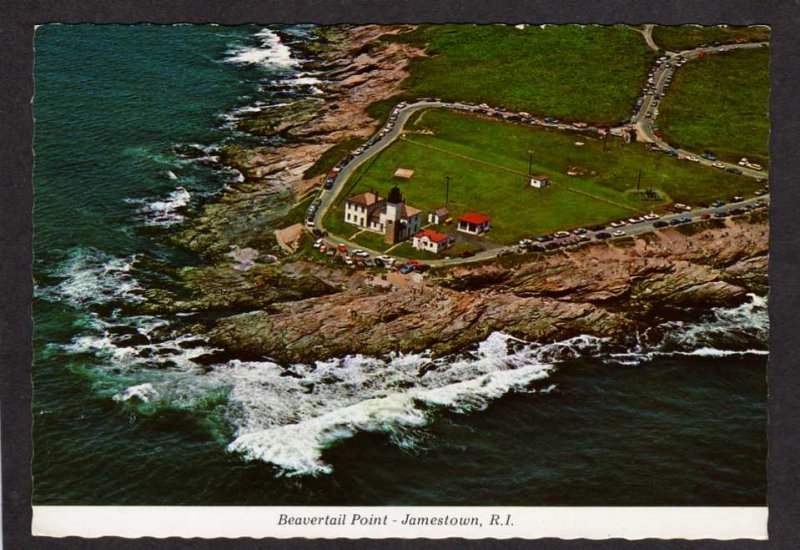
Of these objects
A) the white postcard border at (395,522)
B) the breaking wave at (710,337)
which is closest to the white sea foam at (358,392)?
the breaking wave at (710,337)

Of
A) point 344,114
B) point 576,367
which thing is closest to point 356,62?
point 344,114

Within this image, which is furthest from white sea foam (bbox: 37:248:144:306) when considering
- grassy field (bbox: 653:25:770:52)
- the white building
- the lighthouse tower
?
grassy field (bbox: 653:25:770:52)

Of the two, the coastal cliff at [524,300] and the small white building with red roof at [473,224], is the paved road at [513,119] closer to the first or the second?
the coastal cliff at [524,300]

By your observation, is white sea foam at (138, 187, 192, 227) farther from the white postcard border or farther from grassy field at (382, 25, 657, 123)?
the white postcard border

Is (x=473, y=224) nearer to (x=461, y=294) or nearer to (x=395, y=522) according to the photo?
(x=461, y=294)

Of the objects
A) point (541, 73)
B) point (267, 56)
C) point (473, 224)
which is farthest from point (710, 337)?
point (267, 56)

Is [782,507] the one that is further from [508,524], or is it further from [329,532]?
[329,532]
